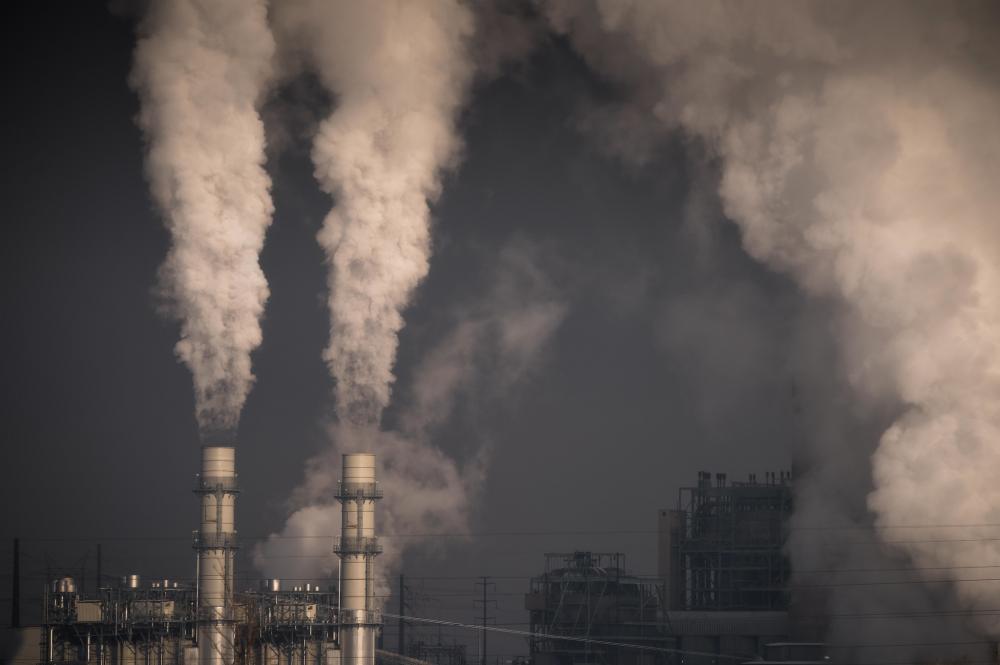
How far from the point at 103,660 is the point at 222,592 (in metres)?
7.99

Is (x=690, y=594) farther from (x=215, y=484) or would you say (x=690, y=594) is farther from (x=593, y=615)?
(x=215, y=484)

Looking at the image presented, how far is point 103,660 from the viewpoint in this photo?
82250 millimetres

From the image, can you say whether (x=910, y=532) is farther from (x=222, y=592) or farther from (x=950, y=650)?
(x=222, y=592)

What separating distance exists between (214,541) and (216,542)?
107mm

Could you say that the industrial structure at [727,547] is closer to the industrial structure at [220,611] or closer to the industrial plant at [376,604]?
the industrial plant at [376,604]

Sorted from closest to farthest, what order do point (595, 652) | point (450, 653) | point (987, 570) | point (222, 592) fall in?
1. point (987, 570)
2. point (222, 592)
3. point (595, 652)
4. point (450, 653)

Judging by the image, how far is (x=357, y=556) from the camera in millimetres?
80500

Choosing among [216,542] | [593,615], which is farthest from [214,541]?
[593,615]

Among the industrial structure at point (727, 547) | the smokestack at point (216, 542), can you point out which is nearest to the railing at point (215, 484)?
the smokestack at point (216, 542)

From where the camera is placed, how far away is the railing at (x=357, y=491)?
264 ft

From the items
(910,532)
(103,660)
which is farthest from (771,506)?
(103,660)

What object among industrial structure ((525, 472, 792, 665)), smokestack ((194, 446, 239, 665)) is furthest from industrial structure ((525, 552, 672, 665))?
smokestack ((194, 446, 239, 665))

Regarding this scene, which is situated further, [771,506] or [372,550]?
[771,506]

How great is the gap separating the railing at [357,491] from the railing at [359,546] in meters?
2.05
